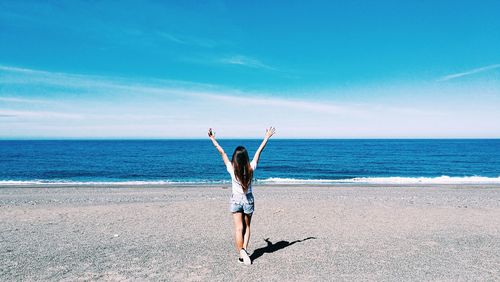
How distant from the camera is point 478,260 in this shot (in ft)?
21.5

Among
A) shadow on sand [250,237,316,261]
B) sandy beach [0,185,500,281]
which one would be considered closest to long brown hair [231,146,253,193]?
sandy beach [0,185,500,281]

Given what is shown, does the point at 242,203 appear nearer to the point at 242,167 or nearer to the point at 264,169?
the point at 242,167

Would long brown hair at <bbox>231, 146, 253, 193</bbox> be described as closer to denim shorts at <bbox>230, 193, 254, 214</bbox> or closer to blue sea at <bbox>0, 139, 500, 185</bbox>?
denim shorts at <bbox>230, 193, 254, 214</bbox>

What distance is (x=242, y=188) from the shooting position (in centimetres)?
583

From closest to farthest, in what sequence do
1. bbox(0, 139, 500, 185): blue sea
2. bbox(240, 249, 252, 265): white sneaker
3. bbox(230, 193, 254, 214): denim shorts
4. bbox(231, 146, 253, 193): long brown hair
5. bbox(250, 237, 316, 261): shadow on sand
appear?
bbox(231, 146, 253, 193): long brown hair → bbox(230, 193, 254, 214): denim shorts → bbox(240, 249, 252, 265): white sneaker → bbox(250, 237, 316, 261): shadow on sand → bbox(0, 139, 500, 185): blue sea

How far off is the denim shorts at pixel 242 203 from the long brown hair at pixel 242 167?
0.18 meters

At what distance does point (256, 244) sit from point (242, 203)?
2.26 m

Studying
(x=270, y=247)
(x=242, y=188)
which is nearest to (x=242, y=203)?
(x=242, y=188)

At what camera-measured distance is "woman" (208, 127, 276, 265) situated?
5591mm

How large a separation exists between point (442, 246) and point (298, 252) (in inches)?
133

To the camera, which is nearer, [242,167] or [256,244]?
[242,167]

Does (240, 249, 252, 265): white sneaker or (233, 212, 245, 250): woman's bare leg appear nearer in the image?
(233, 212, 245, 250): woman's bare leg

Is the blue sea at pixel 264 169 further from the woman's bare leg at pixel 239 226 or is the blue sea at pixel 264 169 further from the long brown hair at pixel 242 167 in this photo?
the long brown hair at pixel 242 167

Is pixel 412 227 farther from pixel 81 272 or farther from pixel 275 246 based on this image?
pixel 81 272
